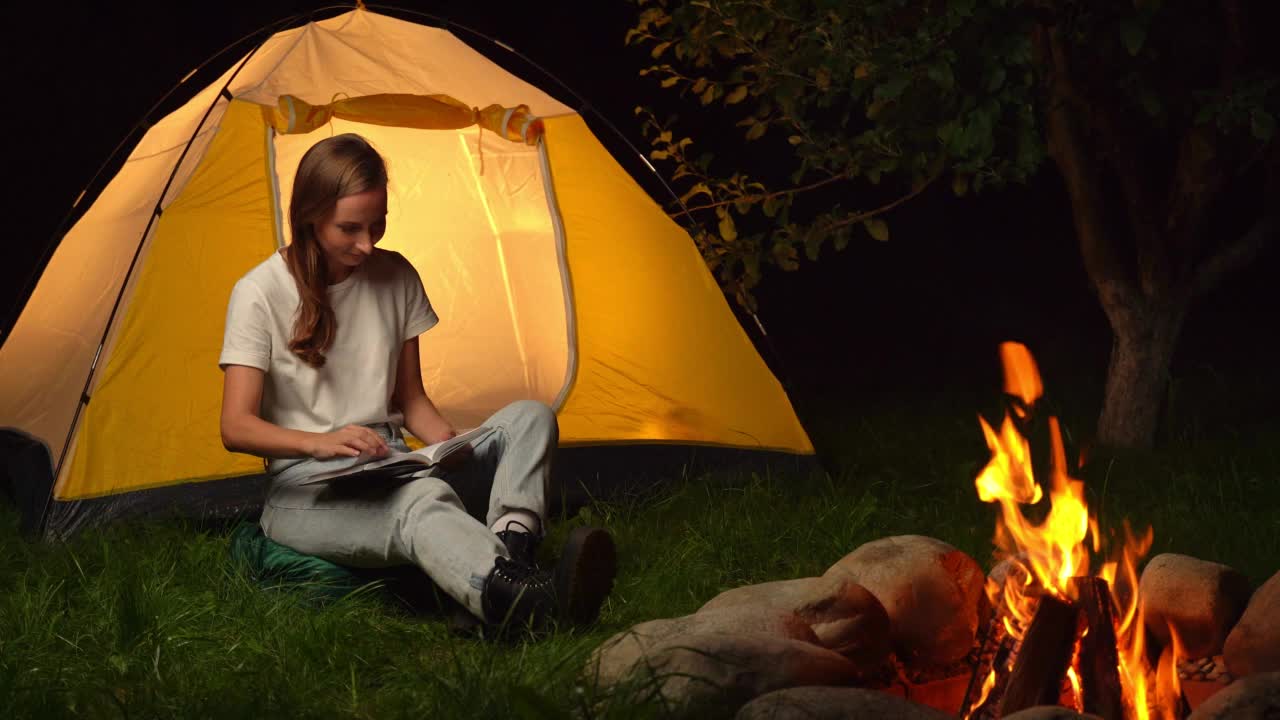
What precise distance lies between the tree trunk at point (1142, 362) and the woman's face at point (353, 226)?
263cm

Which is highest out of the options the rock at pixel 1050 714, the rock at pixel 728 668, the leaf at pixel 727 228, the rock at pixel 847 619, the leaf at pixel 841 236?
the leaf at pixel 727 228

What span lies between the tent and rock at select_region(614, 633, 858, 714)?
1.99 metres

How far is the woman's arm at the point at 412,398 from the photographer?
135 inches

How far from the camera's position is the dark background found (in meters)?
6.90

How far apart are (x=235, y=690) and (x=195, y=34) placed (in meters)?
5.42

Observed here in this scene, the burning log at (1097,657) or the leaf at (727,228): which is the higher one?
the leaf at (727,228)

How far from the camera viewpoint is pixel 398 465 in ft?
9.41

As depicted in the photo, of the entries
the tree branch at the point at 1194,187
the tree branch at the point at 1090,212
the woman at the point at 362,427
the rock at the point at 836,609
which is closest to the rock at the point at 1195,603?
the rock at the point at 836,609

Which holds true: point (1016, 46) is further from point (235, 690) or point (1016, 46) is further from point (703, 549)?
point (235, 690)

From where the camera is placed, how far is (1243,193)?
9.45 meters

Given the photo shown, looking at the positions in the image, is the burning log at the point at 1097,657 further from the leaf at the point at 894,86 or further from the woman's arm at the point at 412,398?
the woman's arm at the point at 412,398

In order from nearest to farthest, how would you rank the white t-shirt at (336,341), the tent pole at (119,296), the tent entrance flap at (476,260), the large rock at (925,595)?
the large rock at (925,595) → the white t-shirt at (336,341) → the tent pole at (119,296) → the tent entrance flap at (476,260)

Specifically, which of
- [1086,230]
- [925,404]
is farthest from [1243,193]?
[1086,230]

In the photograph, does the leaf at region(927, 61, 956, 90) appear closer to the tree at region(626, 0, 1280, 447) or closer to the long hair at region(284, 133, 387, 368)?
the tree at region(626, 0, 1280, 447)
